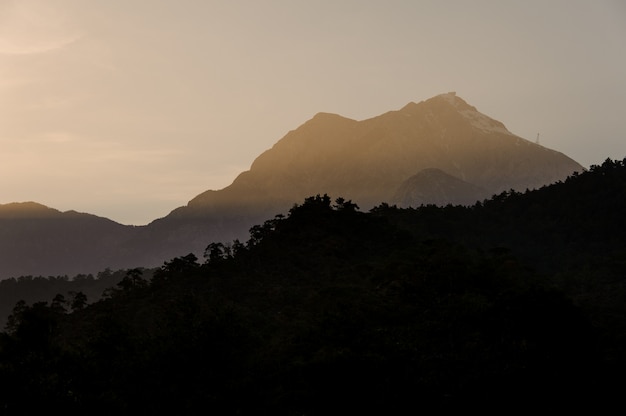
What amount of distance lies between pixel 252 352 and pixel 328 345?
19.7ft

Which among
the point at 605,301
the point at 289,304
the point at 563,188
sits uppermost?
the point at 563,188

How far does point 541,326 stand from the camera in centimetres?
5634

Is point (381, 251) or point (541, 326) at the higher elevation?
point (381, 251)

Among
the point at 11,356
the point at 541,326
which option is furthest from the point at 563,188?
the point at 11,356

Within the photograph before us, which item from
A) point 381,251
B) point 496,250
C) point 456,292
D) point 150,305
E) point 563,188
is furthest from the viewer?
point 563,188

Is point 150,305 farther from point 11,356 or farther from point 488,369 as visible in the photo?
point 488,369

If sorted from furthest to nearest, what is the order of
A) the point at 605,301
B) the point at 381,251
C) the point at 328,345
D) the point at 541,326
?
the point at 381,251 < the point at 605,301 < the point at 541,326 < the point at 328,345

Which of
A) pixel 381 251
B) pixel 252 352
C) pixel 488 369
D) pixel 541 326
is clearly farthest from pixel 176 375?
pixel 381 251

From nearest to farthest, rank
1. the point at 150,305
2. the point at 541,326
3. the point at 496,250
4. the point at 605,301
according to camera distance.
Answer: the point at 541,326 < the point at 150,305 < the point at 605,301 < the point at 496,250

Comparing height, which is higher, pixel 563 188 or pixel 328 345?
pixel 563 188

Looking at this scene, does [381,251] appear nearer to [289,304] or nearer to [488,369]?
[289,304]

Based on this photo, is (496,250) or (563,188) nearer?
(496,250)

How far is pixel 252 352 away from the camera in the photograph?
172 feet

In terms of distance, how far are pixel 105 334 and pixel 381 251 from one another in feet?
196
